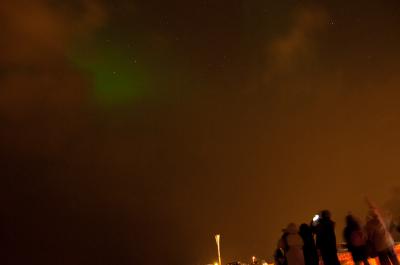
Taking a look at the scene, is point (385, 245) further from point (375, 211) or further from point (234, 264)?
point (234, 264)

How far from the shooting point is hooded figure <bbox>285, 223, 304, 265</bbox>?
10.6 m

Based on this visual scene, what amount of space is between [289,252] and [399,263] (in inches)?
104

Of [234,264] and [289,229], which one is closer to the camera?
[289,229]

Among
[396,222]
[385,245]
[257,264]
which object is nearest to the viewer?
[385,245]

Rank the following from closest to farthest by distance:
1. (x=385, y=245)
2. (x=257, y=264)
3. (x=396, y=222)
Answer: (x=385, y=245), (x=396, y=222), (x=257, y=264)

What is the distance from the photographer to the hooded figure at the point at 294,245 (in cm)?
1065

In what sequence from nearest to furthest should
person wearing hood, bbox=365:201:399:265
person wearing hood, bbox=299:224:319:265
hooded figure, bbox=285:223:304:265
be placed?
1. person wearing hood, bbox=365:201:399:265
2. hooded figure, bbox=285:223:304:265
3. person wearing hood, bbox=299:224:319:265

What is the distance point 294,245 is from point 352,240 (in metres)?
1.35

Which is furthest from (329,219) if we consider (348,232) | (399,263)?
(399,263)

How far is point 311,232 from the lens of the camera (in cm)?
1109

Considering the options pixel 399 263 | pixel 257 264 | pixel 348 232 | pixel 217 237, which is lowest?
pixel 399 263

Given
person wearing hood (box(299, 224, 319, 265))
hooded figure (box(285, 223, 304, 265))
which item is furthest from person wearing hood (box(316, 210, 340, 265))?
hooded figure (box(285, 223, 304, 265))

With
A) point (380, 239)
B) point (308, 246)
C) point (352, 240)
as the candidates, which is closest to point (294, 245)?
point (308, 246)

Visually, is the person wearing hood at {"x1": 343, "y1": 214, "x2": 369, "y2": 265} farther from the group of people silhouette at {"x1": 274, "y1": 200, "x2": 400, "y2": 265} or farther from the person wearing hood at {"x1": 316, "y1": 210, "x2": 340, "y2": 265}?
the person wearing hood at {"x1": 316, "y1": 210, "x2": 340, "y2": 265}
